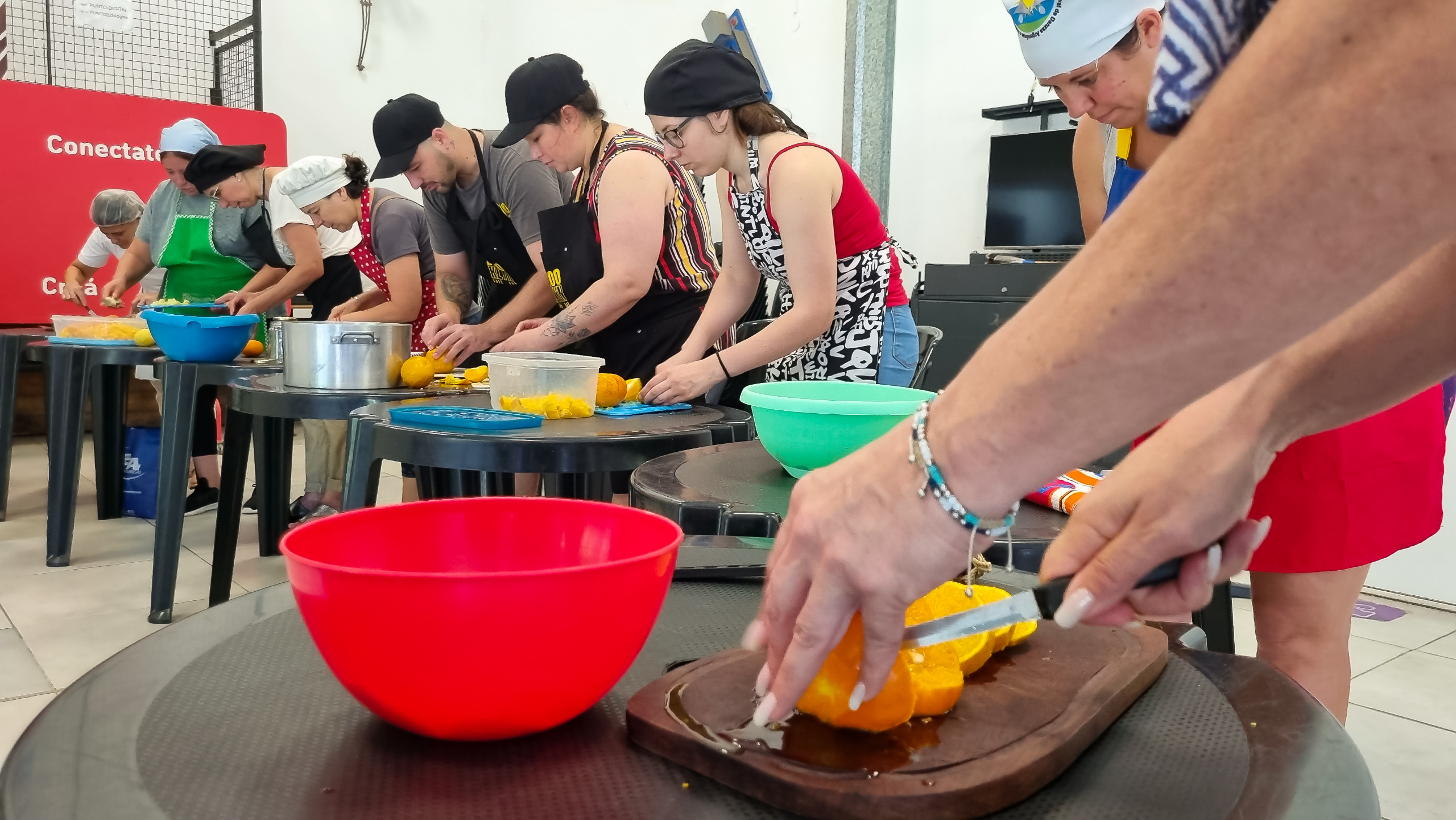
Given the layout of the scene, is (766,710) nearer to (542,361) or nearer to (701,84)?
(542,361)

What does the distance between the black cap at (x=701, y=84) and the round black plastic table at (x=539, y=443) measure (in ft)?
2.07

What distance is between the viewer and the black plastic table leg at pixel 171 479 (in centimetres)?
248

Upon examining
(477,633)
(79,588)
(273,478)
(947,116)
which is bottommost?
(79,588)

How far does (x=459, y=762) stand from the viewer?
48 cm

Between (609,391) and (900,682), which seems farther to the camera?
(609,391)

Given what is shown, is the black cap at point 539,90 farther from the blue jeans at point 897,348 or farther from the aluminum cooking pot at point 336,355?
the blue jeans at point 897,348

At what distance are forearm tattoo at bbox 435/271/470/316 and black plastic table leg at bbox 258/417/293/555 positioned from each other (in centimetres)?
59

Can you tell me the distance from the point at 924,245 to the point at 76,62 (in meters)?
5.08

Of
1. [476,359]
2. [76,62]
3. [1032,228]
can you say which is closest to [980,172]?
[1032,228]

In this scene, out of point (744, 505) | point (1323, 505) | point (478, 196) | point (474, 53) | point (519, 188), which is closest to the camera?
point (744, 505)

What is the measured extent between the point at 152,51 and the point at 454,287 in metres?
4.49

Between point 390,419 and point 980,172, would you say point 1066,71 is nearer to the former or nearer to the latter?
point 390,419

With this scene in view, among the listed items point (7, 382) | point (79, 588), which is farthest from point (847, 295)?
point (7, 382)

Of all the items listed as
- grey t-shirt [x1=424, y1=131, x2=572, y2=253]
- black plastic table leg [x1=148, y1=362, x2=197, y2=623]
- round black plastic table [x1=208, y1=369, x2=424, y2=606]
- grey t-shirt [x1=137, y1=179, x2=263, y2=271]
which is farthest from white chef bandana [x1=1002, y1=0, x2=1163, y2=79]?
grey t-shirt [x1=137, y1=179, x2=263, y2=271]
